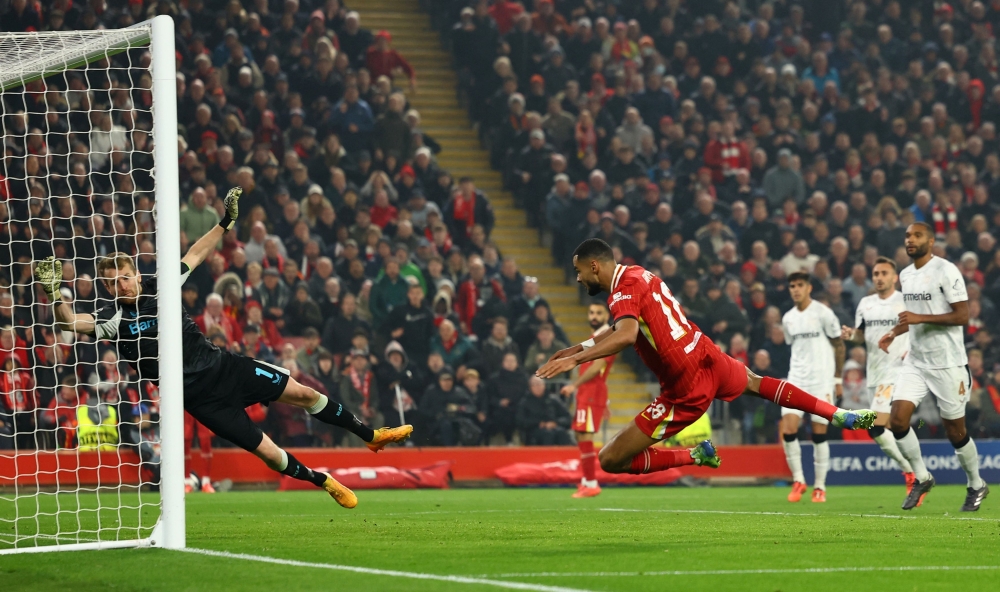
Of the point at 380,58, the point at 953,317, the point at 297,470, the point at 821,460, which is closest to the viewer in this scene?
the point at 297,470

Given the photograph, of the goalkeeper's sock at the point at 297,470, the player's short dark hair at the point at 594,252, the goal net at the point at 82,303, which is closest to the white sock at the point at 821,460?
the player's short dark hair at the point at 594,252

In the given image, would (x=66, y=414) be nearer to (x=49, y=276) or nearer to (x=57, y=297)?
(x=57, y=297)

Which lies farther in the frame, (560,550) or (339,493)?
(339,493)

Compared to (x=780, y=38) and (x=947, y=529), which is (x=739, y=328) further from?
(x=947, y=529)

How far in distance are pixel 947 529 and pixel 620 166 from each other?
14296 mm

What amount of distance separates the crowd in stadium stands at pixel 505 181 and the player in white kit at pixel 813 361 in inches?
190

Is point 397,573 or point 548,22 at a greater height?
point 548,22

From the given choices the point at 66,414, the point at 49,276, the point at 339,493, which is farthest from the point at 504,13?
the point at 49,276

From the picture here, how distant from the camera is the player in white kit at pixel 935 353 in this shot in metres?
12.3

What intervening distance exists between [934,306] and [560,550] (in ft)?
18.6

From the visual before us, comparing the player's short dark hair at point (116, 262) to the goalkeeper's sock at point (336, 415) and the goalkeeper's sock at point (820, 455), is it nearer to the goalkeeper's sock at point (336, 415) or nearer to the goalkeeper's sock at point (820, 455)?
the goalkeeper's sock at point (336, 415)

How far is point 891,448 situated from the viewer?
14.1 m

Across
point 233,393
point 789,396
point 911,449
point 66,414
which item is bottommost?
point 911,449

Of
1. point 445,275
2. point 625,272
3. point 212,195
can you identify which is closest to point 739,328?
point 445,275
